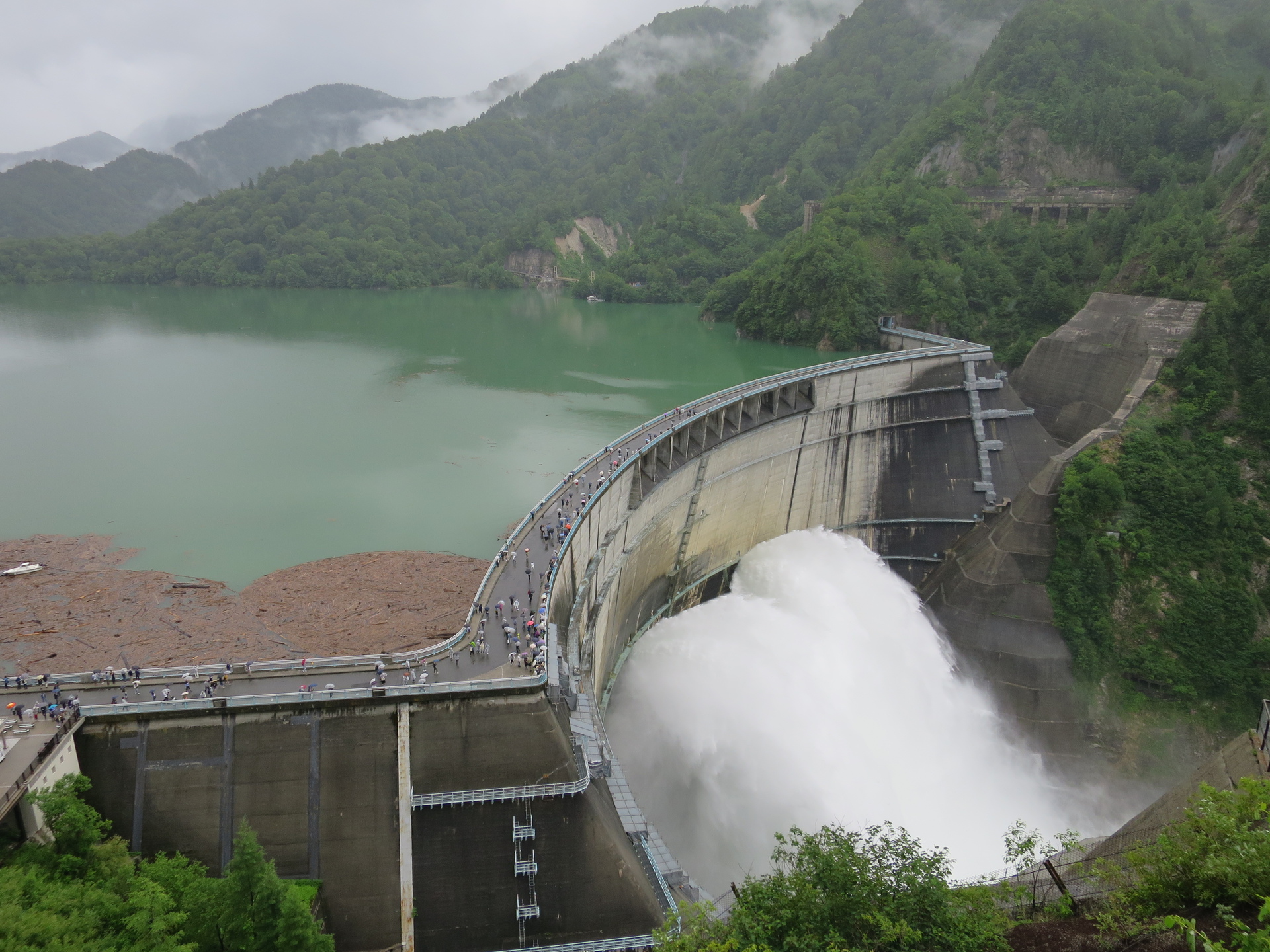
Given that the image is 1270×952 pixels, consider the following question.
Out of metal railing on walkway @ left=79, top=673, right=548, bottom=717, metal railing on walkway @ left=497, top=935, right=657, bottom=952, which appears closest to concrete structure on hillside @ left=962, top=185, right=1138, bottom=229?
metal railing on walkway @ left=79, top=673, right=548, bottom=717

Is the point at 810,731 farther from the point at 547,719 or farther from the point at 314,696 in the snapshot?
the point at 314,696

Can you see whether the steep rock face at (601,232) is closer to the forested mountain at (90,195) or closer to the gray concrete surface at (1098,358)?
the forested mountain at (90,195)

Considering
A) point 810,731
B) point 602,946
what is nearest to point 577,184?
point 810,731

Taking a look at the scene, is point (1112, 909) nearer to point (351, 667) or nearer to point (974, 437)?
point (351, 667)

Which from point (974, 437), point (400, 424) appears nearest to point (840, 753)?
point (974, 437)

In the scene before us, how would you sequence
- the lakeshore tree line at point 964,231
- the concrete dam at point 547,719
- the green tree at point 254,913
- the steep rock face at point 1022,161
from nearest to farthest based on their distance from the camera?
the green tree at point 254,913 < the concrete dam at point 547,719 < the lakeshore tree line at point 964,231 < the steep rock face at point 1022,161

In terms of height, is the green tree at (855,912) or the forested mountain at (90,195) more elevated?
the forested mountain at (90,195)

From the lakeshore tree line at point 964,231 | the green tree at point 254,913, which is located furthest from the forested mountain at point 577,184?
the green tree at point 254,913

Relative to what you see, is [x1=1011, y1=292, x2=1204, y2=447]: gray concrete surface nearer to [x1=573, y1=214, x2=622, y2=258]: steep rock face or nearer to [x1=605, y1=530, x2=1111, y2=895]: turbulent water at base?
[x1=605, y1=530, x2=1111, y2=895]: turbulent water at base

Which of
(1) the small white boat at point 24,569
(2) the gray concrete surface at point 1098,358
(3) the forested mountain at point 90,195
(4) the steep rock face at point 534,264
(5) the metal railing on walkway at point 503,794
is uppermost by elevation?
(3) the forested mountain at point 90,195
